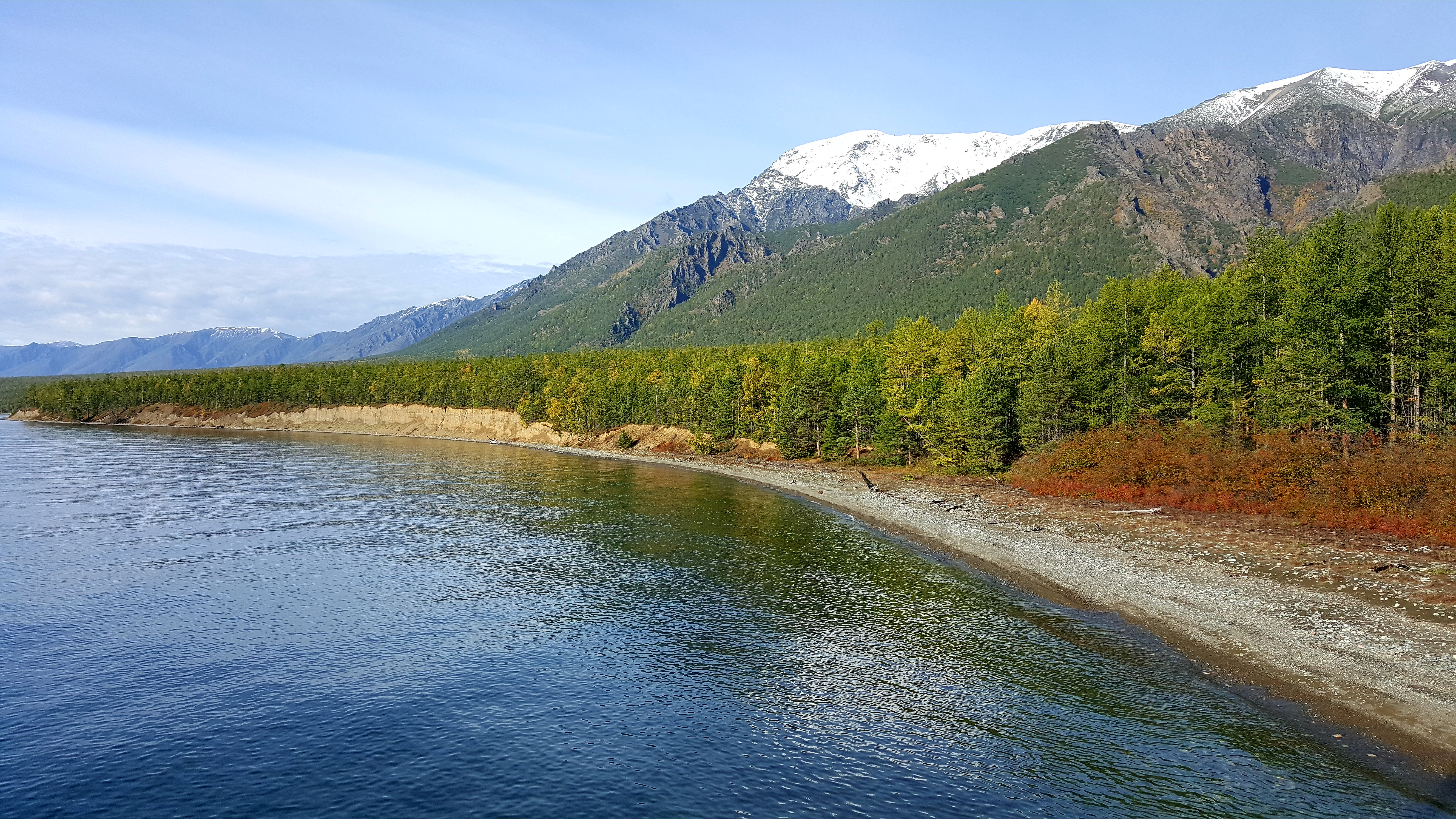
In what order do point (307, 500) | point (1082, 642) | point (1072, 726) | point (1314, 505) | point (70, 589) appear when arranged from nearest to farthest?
point (1072, 726), point (1082, 642), point (70, 589), point (1314, 505), point (307, 500)

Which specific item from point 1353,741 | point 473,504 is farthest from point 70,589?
point 1353,741

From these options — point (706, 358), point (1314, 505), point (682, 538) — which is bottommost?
point (682, 538)

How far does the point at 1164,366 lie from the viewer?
3103 inches

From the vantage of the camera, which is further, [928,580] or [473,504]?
[473,504]

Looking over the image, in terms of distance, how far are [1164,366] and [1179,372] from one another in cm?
351

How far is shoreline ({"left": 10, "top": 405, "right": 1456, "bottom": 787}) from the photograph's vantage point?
931 inches

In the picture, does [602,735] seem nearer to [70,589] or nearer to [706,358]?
[70,589]

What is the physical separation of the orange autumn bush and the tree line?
3621mm

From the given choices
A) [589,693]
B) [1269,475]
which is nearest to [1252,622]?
[589,693]

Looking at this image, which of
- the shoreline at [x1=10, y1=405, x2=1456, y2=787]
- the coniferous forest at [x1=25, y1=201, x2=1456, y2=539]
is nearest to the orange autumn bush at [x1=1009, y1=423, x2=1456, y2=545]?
the coniferous forest at [x1=25, y1=201, x2=1456, y2=539]

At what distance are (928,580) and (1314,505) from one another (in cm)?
2811

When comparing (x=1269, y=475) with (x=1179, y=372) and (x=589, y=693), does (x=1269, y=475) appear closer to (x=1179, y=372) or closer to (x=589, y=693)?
(x=1179, y=372)

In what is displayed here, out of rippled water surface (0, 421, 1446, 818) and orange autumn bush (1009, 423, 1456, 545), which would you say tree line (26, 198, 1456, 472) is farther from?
rippled water surface (0, 421, 1446, 818)

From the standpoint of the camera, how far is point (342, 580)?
43375mm
